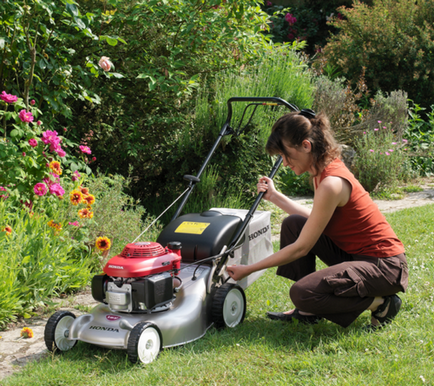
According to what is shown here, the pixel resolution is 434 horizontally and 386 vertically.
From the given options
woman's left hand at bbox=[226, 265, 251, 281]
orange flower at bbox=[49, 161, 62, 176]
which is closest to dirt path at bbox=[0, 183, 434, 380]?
orange flower at bbox=[49, 161, 62, 176]

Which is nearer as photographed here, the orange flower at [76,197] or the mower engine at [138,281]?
the mower engine at [138,281]

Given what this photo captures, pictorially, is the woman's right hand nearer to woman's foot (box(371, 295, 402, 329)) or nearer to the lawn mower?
the lawn mower

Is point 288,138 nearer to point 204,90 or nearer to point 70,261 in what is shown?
point 70,261

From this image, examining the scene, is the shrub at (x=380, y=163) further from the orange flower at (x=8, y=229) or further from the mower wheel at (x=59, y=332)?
the mower wheel at (x=59, y=332)

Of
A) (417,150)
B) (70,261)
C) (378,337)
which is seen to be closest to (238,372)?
(378,337)

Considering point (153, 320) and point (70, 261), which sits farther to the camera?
point (70, 261)

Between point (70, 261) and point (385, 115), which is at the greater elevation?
point (385, 115)

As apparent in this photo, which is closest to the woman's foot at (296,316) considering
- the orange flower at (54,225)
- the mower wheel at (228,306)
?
the mower wheel at (228,306)

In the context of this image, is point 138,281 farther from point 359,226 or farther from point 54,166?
point 54,166

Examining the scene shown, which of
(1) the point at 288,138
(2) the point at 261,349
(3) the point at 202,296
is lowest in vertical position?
(2) the point at 261,349

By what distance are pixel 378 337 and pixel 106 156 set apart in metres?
3.12

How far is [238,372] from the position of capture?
82.7 inches

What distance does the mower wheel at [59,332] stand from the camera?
7.44ft

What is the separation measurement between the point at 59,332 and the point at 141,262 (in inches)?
20.3
